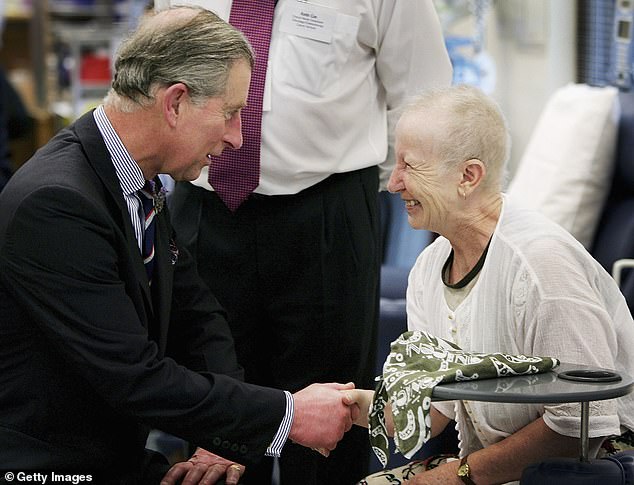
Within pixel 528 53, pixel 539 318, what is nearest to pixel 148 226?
pixel 539 318

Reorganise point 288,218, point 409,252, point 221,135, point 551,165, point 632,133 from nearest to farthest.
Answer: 1. point 221,135
2. point 288,218
3. point 632,133
4. point 551,165
5. point 409,252

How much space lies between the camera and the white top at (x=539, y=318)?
1.90m

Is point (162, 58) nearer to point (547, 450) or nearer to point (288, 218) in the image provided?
point (288, 218)

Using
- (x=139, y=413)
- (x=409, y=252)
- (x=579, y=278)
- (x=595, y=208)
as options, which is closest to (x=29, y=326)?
(x=139, y=413)

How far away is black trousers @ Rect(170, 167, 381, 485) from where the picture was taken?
252 cm

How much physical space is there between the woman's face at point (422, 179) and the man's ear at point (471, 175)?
15 millimetres

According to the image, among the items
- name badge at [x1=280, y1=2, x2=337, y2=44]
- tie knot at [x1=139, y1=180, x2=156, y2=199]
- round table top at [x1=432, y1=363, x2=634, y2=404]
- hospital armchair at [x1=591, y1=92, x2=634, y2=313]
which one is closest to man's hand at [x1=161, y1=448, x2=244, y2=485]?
tie knot at [x1=139, y1=180, x2=156, y2=199]

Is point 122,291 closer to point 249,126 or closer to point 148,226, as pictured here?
point 148,226

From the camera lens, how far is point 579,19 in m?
5.07

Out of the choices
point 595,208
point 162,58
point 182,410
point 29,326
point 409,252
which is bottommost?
point 409,252

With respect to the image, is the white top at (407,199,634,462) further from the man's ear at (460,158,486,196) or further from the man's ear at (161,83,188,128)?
the man's ear at (161,83,188,128)

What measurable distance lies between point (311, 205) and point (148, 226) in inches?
20.8

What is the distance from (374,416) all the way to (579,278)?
435 millimetres

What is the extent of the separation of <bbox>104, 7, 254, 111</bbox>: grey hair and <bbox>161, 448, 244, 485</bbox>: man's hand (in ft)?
2.30
